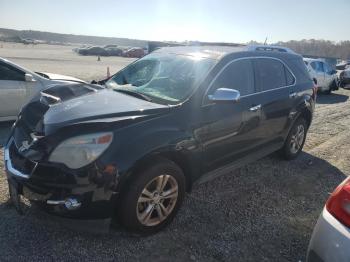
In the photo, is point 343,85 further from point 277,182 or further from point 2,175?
point 2,175

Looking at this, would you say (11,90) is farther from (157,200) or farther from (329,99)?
(329,99)

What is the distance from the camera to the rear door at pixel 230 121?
3.70 m

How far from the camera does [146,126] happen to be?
314 centimetres

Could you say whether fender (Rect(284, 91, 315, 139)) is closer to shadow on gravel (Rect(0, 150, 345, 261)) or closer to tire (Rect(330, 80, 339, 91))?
shadow on gravel (Rect(0, 150, 345, 261))

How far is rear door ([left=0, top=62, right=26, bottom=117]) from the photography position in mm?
6590

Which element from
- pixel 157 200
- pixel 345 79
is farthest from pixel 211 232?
pixel 345 79

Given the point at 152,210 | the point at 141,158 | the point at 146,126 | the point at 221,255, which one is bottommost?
the point at 221,255

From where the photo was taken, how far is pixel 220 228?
363 cm

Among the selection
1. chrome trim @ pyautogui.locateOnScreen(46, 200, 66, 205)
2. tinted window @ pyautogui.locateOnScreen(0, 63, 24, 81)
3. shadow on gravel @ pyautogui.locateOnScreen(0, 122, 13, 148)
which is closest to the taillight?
chrome trim @ pyautogui.locateOnScreen(46, 200, 66, 205)

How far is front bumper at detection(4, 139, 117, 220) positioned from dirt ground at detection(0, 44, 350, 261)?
0.62 feet

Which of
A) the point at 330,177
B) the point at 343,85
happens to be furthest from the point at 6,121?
the point at 343,85

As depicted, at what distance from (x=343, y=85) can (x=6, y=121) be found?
16739mm

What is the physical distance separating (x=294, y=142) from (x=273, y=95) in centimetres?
134

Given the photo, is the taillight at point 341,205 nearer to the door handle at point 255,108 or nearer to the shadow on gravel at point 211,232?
the shadow on gravel at point 211,232
